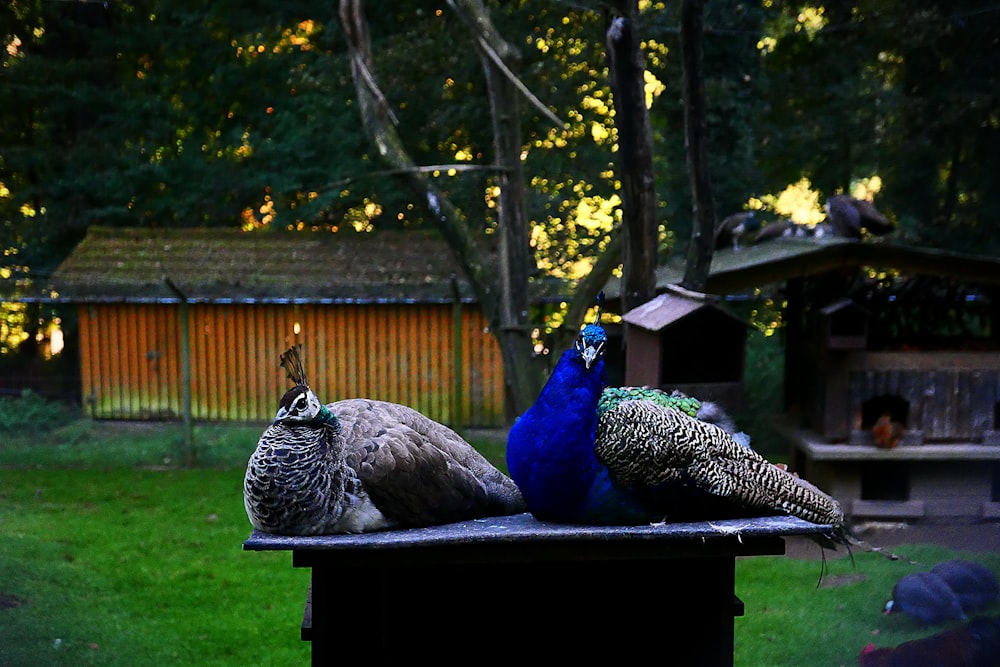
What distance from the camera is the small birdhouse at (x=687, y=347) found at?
446 cm

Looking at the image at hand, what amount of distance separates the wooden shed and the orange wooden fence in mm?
11

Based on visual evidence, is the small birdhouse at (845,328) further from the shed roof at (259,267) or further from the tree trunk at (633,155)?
the shed roof at (259,267)

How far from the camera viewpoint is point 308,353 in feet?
34.3

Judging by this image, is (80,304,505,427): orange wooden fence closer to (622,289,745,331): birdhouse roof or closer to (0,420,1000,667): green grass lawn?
(0,420,1000,667): green grass lawn

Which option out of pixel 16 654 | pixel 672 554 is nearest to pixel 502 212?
pixel 16 654

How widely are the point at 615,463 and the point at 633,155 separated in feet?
9.38

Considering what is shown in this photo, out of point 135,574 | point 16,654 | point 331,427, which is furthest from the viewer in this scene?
point 135,574

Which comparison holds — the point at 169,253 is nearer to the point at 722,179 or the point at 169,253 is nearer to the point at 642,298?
the point at 722,179

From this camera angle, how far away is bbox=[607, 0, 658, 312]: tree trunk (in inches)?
194

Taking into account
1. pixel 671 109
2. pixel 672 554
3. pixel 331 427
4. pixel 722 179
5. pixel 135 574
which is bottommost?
pixel 135 574

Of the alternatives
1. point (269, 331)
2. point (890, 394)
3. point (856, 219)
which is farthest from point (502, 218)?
point (269, 331)

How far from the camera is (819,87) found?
39.9ft

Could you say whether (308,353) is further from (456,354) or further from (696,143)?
(696,143)

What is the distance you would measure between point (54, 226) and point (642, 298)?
33.4ft
